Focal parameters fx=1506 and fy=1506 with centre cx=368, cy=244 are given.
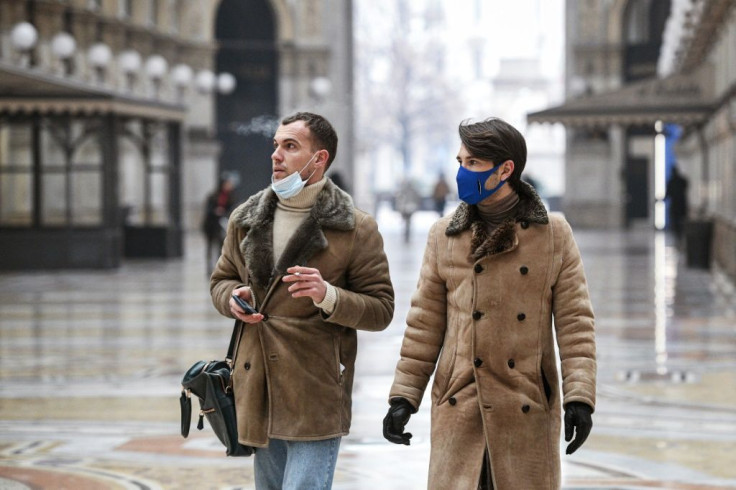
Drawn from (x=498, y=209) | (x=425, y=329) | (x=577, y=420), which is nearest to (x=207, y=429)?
(x=425, y=329)

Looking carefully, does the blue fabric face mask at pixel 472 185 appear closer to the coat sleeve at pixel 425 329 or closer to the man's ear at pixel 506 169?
the man's ear at pixel 506 169

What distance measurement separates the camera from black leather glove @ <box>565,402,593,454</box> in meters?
4.52

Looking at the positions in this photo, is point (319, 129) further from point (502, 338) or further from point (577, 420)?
point (577, 420)

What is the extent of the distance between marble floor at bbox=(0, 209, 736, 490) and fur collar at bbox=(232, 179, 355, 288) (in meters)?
2.62

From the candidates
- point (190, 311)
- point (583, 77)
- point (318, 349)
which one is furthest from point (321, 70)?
point (318, 349)

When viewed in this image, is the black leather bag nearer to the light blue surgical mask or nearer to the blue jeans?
the blue jeans

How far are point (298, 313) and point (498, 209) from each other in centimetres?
82

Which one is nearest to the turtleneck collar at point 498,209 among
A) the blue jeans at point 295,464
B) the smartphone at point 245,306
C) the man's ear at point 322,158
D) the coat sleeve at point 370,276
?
the coat sleeve at point 370,276

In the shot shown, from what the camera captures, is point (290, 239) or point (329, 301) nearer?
point (329, 301)

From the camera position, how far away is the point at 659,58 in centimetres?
4431

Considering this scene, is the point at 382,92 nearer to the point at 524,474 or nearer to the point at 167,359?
the point at 167,359

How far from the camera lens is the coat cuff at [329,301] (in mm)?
4945

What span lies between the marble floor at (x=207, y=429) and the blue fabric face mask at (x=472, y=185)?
3097 mm

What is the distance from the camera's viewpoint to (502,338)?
463cm
